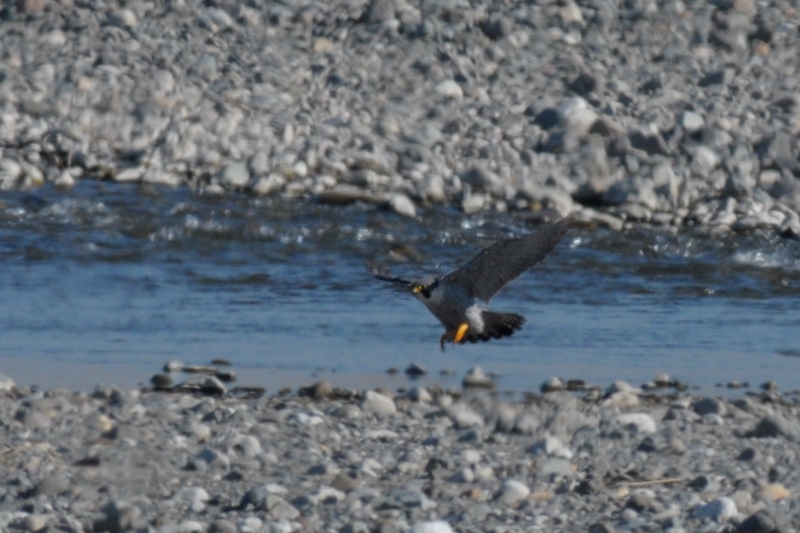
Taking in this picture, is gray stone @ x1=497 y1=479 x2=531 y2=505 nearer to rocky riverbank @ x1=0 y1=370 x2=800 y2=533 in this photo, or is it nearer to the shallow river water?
rocky riverbank @ x1=0 y1=370 x2=800 y2=533

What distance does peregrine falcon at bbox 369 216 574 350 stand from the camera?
6871mm

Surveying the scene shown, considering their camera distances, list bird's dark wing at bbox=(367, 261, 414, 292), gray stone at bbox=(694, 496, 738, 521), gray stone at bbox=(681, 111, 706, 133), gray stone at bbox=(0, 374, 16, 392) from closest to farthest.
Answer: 1. gray stone at bbox=(694, 496, 738, 521)
2. gray stone at bbox=(0, 374, 16, 392)
3. bird's dark wing at bbox=(367, 261, 414, 292)
4. gray stone at bbox=(681, 111, 706, 133)

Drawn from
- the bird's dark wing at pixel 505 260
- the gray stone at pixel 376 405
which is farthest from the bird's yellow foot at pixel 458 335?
the gray stone at pixel 376 405

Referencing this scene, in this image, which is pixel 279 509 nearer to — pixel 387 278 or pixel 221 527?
pixel 221 527

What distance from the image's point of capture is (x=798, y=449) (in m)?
5.95

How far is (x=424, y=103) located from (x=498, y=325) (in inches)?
233

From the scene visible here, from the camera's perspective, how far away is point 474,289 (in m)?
7.12

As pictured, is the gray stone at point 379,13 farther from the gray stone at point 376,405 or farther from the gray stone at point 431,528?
the gray stone at point 431,528

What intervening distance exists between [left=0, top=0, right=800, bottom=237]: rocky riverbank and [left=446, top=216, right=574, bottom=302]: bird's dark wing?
14.0 ft

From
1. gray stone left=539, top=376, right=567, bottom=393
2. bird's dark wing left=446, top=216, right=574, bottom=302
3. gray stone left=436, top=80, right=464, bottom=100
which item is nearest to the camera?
bird's dark wing left=446, top=216, right=574, bottom=302

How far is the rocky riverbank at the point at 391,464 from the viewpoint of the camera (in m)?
5.10

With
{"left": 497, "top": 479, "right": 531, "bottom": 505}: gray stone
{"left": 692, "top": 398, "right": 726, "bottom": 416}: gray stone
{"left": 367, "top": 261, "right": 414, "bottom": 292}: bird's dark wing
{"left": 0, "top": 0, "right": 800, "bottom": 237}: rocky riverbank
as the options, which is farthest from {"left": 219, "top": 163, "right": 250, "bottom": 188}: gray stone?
{"left": 497, "top": 479, "right": 531, "bottom": 505}: gray stone

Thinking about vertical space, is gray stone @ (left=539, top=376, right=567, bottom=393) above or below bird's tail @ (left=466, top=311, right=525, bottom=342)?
below

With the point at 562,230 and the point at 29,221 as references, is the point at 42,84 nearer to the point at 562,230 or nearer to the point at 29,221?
the point at 29,221
